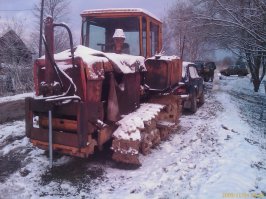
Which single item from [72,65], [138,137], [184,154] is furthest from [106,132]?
[184,154]

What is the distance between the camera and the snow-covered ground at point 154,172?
16.2 ft

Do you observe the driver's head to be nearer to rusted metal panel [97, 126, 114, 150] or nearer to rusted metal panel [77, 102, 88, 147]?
rusted metal panel [97, 126, 114, 150]

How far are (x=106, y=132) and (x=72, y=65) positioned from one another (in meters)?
1.36

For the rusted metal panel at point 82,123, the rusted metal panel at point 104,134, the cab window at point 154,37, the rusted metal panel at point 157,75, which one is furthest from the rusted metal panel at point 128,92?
the cab window at point 154,37

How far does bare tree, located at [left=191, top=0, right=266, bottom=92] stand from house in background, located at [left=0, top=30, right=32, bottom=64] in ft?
41.8

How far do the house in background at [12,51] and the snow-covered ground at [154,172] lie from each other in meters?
13.0

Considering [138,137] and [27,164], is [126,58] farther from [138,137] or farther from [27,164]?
[27,164]

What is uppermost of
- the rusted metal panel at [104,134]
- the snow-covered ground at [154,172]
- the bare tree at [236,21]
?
the bare tree at [236,21]

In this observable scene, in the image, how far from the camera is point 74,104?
16.9 feet

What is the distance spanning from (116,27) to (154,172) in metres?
3.44

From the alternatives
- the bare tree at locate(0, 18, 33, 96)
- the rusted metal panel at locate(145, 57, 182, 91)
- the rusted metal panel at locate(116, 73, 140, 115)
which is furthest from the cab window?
Result: the bare tree at locate(0, 18, 33, 96)

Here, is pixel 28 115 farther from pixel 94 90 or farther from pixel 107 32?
pixel 107 32

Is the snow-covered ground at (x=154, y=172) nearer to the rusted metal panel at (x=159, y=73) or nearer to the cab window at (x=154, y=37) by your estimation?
the rusted metal panel at (x=159, y=73)

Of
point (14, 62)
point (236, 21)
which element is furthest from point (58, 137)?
point (14, 62)
